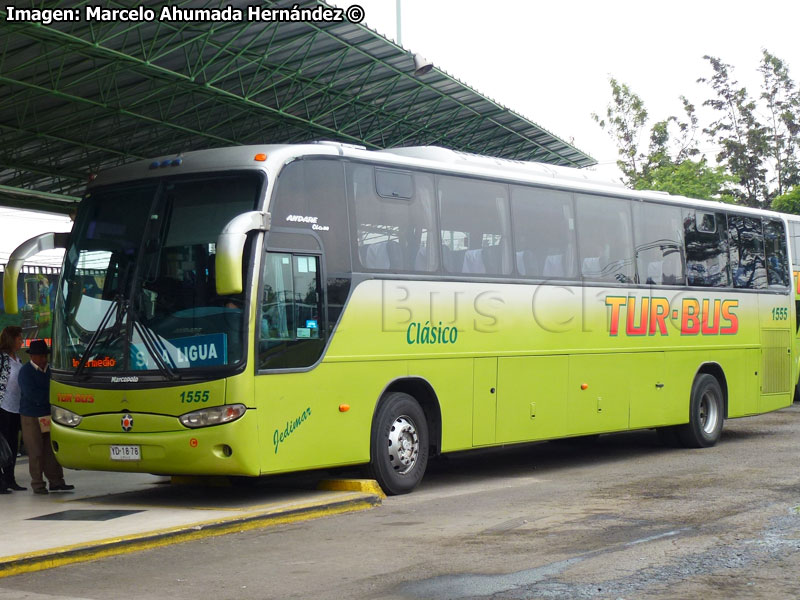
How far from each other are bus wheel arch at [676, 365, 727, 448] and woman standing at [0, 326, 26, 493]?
30.1 feet

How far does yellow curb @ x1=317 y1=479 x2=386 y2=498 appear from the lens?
459 inches

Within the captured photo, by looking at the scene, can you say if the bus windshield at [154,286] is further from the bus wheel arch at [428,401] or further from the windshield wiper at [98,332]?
the bus wheel arch at [428,401]

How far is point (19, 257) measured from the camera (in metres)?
11.4

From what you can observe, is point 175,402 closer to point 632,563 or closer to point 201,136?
point 632,563

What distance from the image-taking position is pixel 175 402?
10.7m

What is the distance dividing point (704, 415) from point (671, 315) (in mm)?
1877

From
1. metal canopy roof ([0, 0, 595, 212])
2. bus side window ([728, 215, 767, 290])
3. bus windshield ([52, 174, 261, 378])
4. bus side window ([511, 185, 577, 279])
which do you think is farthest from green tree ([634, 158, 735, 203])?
bus windshield ([52, 174, 261, 378])

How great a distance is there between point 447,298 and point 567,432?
9.18 ft

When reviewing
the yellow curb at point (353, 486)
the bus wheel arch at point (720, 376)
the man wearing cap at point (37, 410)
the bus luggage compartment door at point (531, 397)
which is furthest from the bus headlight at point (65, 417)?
the bus wheel arch at point (720, 376)

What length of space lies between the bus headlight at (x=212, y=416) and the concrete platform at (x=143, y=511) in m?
0.80

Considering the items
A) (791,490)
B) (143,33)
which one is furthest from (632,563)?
(143,33)

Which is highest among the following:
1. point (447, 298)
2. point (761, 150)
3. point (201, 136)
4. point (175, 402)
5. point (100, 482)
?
point (761, 150)

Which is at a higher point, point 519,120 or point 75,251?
point 519,120

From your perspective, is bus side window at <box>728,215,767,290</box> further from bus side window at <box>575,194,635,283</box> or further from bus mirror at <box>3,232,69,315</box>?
bus mirror at <box>3,232,69,315</box>
